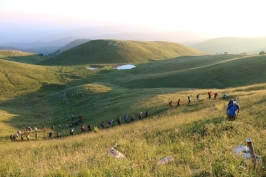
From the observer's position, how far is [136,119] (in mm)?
36031

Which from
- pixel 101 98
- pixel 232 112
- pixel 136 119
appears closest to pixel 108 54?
pixel 101 98

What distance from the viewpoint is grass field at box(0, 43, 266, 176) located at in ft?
26.6

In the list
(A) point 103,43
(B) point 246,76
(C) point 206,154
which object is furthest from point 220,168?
(A) point 103,43

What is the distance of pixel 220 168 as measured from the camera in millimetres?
6562

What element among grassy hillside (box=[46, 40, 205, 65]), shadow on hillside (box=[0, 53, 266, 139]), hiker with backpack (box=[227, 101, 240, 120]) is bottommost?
shadow on hillside (box=[0, 53, 266, 139])

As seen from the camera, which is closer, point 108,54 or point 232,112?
point 232,112

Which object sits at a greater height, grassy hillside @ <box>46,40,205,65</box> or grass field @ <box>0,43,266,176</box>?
grassy hillside @ <box>46,40,205,65</box>

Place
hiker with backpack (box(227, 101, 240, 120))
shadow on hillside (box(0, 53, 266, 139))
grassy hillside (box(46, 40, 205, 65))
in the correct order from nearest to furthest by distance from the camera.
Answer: hiker with backpack (box(227, 101, 240, 120)), shadow on hillside (box(0, 53, 266, 139)), grassy hillside (box(46, 40, 205, 65))

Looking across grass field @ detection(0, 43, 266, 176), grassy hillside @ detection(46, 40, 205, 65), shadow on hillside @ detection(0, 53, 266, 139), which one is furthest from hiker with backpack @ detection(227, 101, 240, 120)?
grassy hillside @ detection(46, 40, 205, 65)

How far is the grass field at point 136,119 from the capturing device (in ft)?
26.6

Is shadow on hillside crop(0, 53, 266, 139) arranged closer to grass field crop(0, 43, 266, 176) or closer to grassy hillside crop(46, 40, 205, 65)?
grass field crop(0, 43, 266, 176)

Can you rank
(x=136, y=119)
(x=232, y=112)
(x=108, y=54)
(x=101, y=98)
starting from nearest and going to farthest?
1. (x=232, y=112)
2. (x=136, y=119)
3. (x=101, y=98)
4. (x=108, y=54)

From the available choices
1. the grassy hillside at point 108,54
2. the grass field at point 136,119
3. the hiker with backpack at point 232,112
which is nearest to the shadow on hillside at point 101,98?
the grass field at point 136,119

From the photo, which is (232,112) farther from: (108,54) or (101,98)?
(108,54)
